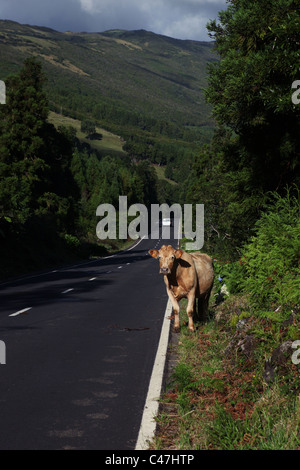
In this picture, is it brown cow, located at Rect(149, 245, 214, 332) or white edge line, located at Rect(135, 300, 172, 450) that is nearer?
white edge line, located at Rect(135, 300, 172, 450)

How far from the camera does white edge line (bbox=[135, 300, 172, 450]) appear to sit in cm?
502

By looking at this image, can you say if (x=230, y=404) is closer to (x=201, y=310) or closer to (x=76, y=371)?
(x=76, y=371)

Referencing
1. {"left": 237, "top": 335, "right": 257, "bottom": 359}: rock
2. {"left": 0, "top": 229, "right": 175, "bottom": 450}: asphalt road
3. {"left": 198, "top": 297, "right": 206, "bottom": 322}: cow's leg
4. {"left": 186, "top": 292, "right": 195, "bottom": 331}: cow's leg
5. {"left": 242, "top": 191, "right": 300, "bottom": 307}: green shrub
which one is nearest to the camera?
{"left": 0, "top": 229, "right": 175, "bottom": 450}: asphalt road

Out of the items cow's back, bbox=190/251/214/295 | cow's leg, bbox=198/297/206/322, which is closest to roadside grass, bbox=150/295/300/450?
cow's back, bbox=190/251/214/295

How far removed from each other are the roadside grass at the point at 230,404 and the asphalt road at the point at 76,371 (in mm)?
418

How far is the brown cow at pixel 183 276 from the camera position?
9320 millimetres

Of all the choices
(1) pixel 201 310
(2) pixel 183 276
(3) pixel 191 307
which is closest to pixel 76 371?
(3) pixel 191 307

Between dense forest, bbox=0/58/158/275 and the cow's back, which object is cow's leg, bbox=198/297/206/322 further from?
dense forest, bbox=0/58/158/275

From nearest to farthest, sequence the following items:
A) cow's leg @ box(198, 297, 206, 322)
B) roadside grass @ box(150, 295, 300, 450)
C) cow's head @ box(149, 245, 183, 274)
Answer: roadside grass @ box(150, 295, 300, 450) < cow's head @ box(149, 245, 183, 274) < cow's leg @ box(198, 297, 206, 322)

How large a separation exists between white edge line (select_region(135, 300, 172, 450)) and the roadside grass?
8cm

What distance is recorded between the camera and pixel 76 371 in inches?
302

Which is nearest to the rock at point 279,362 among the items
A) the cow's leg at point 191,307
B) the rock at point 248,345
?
the rock at point 248,345

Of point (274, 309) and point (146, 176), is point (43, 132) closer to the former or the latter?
point (274, 309)

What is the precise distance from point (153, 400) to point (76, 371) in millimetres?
1840
